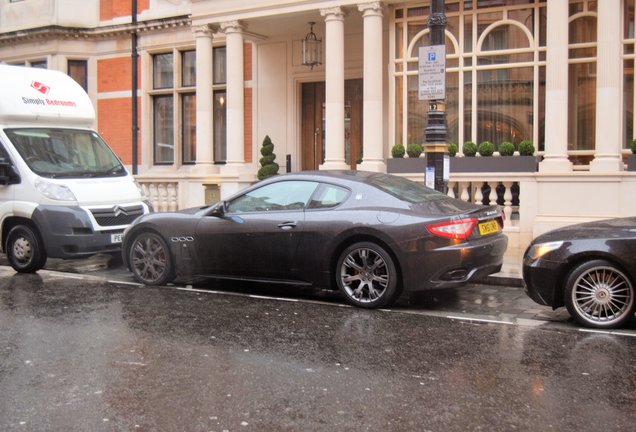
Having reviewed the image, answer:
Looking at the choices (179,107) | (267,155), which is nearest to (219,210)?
(267,155)

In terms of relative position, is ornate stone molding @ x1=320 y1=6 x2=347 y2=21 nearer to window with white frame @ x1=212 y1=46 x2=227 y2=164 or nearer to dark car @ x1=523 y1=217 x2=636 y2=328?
window with white frame @ x1=212 y1=46 x2=227 y2=164

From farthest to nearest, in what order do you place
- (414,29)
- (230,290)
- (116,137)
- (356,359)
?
(116,137), (414,29), (230,290), (356,359)

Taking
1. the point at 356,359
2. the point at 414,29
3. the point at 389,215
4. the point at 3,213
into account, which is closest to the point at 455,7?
the point at 414,29

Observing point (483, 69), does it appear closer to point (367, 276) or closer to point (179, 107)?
point (367, 276)

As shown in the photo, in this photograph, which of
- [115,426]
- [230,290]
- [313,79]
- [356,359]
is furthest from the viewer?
[313,79]

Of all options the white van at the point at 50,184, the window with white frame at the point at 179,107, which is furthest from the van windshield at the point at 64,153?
the window with white frame at the point at 179,107

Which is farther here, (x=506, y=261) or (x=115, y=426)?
(x=506, y=261)

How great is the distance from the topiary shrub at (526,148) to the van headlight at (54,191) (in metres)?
7.69

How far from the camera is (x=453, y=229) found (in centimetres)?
713

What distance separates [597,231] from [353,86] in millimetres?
10411

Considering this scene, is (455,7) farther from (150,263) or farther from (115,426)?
(115,426)

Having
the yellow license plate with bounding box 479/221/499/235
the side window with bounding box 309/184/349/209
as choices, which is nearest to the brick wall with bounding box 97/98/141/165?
the side window with bounding box 309/184/349/209

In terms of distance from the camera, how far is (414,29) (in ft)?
46.3

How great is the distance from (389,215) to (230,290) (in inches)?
95.5
